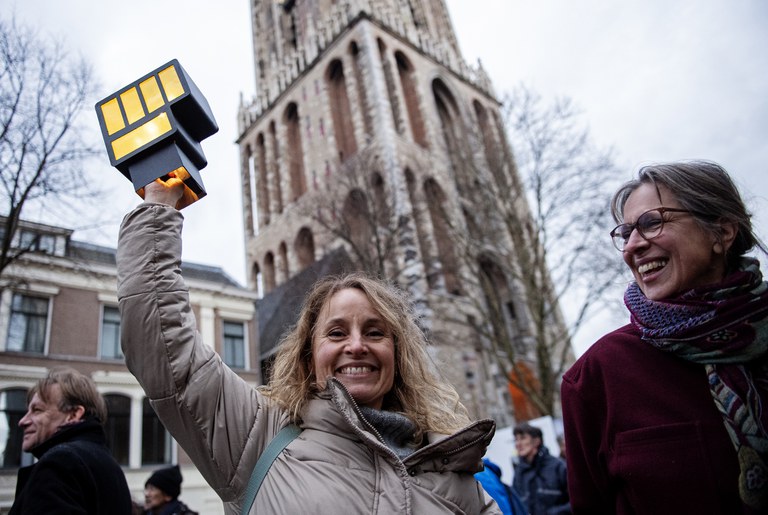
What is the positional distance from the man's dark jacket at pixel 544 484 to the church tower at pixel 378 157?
27.6 feet

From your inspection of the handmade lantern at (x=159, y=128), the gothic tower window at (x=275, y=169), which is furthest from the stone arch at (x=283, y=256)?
the handmade lantern at (x=159, y=128)

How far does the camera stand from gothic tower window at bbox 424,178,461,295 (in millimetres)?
17655

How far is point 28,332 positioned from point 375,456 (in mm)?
16856

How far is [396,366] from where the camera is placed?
7.58 feet

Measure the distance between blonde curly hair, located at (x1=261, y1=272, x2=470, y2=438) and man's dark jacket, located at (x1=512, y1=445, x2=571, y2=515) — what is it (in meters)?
3.64

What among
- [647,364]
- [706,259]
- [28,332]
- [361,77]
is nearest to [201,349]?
[647,364]

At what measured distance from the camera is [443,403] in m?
2.31

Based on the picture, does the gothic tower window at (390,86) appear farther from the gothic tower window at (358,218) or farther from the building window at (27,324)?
the building window at (27,324)

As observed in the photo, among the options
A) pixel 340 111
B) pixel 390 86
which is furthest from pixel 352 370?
pixel 340 111

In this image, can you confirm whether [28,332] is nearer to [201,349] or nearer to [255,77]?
[201,349]

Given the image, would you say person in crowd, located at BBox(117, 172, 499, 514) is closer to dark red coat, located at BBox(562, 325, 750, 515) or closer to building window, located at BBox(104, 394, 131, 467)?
dark red coat, located at BBox(562, 325, 750, 515)

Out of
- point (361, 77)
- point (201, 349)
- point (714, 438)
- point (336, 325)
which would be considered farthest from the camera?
point (361, 77)

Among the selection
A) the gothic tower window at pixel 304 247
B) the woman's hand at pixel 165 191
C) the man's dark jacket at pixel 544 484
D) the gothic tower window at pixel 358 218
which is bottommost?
the man's dark jacket at pixel 544 484

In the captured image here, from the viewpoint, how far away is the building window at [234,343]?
752 inches
